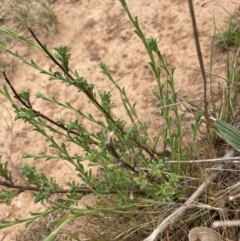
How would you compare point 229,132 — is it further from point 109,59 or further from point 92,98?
point 109,59

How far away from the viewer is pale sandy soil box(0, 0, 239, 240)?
208 centimetres

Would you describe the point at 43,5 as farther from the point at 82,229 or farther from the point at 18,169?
the point at 82,229

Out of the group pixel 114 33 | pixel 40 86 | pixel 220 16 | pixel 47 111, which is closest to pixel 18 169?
pixel 47 111

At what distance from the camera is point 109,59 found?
2336mm

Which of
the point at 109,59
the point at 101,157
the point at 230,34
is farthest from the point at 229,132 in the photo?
the point at 109,59

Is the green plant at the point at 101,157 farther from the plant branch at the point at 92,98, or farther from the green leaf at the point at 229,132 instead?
the green leaf at the point at 229,132

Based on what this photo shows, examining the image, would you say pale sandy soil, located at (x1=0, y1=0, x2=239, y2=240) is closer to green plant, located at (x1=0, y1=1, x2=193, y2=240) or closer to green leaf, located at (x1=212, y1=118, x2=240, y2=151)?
green plant, located at (x1=0, y1=1, x2=193, y2=240)

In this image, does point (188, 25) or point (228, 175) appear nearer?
point (228, 175)

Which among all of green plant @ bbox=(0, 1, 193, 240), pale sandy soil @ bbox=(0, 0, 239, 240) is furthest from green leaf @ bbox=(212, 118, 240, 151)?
pale sandy soil @ bbox=(0, 0, 239, 240)

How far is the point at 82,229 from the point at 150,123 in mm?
522

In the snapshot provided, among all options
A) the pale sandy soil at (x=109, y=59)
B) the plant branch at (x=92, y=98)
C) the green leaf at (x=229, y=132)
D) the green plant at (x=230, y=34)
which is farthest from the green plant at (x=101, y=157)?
the green plant at (x=230, y=34)

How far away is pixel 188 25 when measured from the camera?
2.27 meters

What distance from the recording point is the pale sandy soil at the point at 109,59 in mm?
2076

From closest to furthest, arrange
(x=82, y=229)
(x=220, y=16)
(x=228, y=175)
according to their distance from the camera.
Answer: (x=228, y=175) < (x=82, y=229) < (x=220, y=16)
